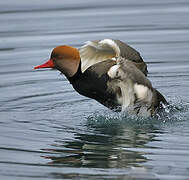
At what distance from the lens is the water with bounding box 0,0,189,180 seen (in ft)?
21.9

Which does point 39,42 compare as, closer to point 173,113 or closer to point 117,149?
point 173,113

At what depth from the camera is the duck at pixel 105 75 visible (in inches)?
312

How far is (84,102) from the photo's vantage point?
9227 millimetres

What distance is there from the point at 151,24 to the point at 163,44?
1260 mm

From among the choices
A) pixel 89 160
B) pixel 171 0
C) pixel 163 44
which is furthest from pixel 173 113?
pixel 171 0

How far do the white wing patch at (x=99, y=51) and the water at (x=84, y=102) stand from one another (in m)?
0.72

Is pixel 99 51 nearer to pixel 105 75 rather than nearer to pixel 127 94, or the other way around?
pixel 105 75

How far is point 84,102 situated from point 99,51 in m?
1.15

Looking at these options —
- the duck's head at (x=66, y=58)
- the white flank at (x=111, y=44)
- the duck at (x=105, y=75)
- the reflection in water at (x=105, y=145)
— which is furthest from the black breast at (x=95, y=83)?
the reflection in water at (x=105, y=145)

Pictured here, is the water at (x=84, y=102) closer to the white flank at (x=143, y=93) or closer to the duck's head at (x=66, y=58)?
the white flank at (x=143, y=93)

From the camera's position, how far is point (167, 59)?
11.0m

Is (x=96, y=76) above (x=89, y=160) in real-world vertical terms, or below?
→ above

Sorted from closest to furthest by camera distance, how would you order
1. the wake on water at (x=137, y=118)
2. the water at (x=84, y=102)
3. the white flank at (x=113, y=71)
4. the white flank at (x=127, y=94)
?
the water at (x=84, y=102), the white flank at (x=113, y=71), the white flank at (x=127, y=94), the wake on water at (x=137, y=118)

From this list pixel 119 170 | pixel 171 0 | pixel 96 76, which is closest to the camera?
pixel 119 170
